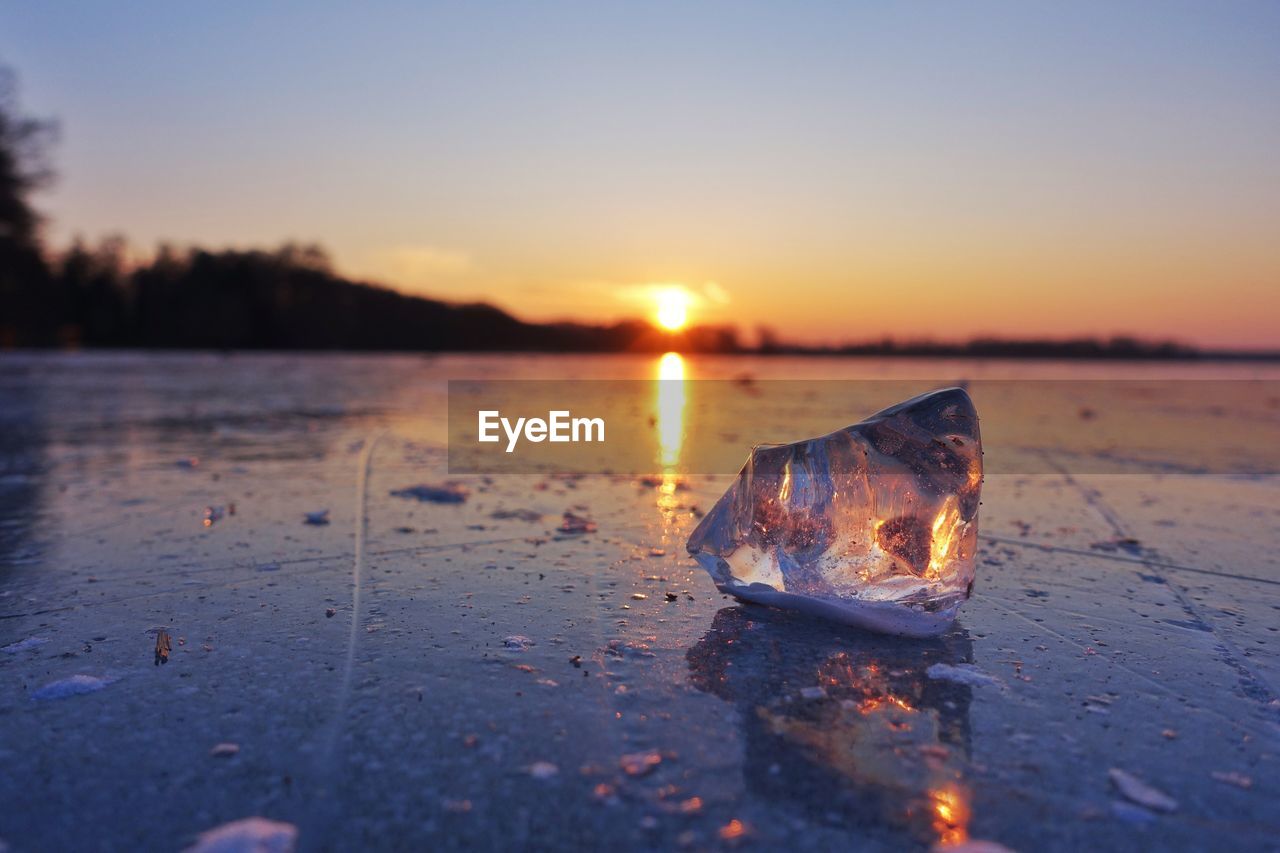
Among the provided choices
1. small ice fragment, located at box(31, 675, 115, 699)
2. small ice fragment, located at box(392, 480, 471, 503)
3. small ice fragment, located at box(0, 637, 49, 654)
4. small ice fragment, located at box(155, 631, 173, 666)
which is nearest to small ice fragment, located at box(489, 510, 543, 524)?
small ice fragment, located at box(392, 480, 471, 503)

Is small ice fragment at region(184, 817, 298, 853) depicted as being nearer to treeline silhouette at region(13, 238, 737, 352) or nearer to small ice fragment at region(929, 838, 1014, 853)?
small ice fragment at region(929, 838, 1014, 853)

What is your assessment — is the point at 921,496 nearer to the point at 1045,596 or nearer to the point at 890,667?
the point at 890,667

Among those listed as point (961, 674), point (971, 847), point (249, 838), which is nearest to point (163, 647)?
point (249, 838)

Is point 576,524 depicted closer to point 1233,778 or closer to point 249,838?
point 249,838

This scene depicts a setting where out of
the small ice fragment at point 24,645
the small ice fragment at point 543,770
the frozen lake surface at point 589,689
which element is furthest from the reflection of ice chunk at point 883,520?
the small ice fragment at point 24,645

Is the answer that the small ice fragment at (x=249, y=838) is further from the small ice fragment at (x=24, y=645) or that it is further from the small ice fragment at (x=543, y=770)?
the small ice fragment at (x=24, y=645)

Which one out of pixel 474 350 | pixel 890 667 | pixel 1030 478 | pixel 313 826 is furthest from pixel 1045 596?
pixel 474 350
